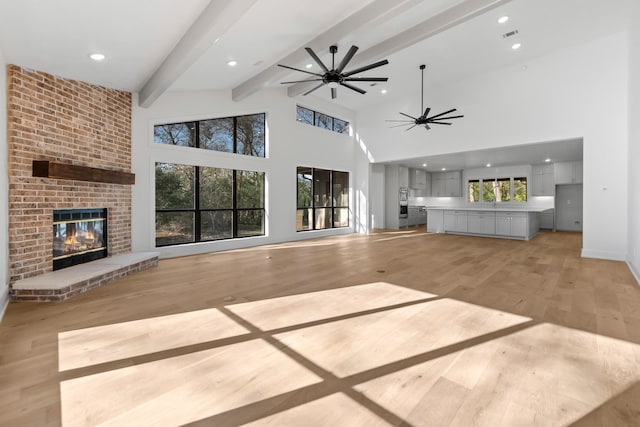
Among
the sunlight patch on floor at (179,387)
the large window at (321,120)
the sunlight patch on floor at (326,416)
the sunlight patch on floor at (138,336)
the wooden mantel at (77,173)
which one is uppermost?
the large window at (321,120)

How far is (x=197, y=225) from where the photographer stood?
6465 mm

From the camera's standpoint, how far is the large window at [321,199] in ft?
29.0

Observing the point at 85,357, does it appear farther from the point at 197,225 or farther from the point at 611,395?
the point at 197,225

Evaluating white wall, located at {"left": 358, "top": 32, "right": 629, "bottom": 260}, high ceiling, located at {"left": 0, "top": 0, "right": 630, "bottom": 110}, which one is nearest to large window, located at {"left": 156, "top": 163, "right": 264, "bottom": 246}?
high ceiling, located at {"left": 0, "top": 0, "right": 630, "bottom": 110}

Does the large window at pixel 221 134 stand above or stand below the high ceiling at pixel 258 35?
below

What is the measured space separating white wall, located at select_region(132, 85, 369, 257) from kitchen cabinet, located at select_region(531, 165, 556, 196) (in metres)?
5.99

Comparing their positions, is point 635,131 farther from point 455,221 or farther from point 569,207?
→ point 569,207

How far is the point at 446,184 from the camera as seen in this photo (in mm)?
12586

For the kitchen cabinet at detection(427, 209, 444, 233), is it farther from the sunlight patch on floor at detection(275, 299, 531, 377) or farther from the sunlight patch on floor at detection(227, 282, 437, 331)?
the sunlight patch on floor at detection(275, 299, 531, 377)

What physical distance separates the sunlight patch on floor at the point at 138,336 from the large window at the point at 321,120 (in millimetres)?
6962

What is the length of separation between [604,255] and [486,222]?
10.7 feet

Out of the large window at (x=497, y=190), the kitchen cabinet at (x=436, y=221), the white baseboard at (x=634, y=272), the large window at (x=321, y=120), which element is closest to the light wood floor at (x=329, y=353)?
the white baseboard at (x=634, y=272)

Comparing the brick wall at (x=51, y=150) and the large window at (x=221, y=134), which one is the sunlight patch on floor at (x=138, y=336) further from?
the large window at (x=221, y=134)

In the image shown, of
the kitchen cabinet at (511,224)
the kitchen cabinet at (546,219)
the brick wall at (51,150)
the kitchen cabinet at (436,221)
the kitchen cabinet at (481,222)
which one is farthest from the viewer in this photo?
the kitchen cabinet at (546,219)
